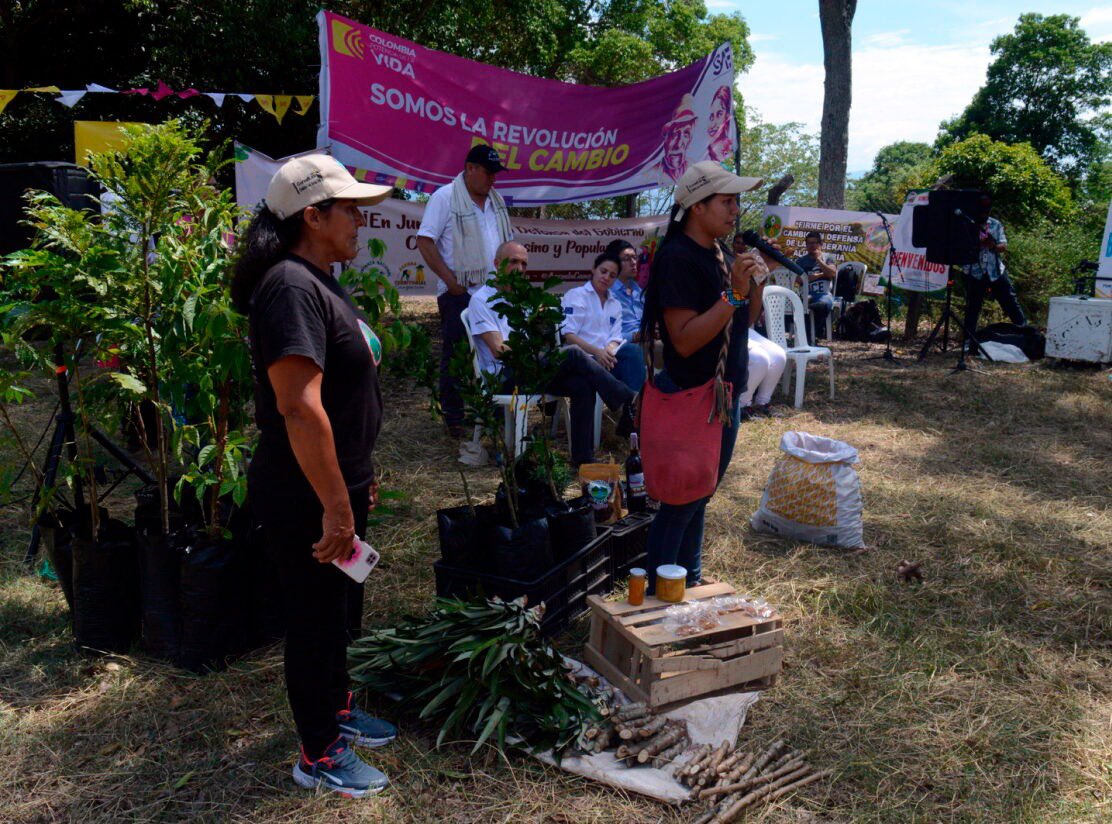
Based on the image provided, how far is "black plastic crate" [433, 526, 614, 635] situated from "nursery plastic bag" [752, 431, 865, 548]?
1125mm

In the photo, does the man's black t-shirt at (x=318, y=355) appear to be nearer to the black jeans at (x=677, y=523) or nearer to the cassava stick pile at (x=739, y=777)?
the black jeans at (x=677, y=523)

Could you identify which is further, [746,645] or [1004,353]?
[1004,353]

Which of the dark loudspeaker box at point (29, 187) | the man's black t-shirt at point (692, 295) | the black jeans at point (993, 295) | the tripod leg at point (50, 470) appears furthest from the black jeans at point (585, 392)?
the black jeans at point (993, 295)

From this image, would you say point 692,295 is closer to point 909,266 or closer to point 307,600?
point 307,600

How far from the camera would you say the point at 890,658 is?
2932 millimetres

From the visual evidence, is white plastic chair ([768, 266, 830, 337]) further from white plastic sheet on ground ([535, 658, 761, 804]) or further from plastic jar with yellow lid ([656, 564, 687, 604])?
white plastic sheet on ground ([535, 658, 761, 804])

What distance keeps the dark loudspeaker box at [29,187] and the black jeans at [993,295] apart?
8.18 m

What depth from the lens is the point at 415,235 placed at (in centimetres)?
703

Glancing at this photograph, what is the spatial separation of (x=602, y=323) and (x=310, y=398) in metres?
3.65

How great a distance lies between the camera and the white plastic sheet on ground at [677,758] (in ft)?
7.27

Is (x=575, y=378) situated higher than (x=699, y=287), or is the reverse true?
(x=699, y=287)

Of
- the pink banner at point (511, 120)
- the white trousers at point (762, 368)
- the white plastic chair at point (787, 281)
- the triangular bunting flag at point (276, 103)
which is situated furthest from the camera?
the white plastic chair at point (787, 281)

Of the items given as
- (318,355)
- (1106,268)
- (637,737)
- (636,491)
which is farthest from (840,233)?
(318,355)

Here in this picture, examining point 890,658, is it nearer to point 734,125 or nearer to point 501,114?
point 501,114
